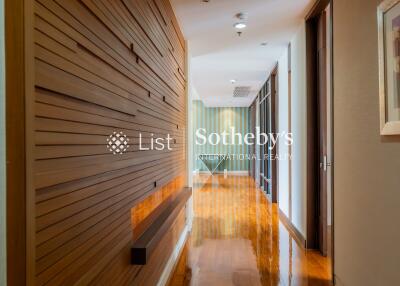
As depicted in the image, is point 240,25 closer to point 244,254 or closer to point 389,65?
point 389,65

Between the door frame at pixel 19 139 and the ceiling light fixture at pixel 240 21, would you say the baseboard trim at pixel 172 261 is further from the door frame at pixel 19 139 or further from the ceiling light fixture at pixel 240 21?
the ceiling light fixture at pixel 240 21

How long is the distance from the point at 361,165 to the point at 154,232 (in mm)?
1413

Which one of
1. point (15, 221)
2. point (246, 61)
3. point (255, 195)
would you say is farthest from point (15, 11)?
point (255, 195)

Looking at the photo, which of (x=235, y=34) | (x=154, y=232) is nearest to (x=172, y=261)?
(x=154, y=232)

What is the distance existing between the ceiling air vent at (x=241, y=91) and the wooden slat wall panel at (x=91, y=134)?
5.90 m

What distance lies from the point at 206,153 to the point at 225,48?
313 inches

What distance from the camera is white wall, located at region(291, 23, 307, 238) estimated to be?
11.8 ft

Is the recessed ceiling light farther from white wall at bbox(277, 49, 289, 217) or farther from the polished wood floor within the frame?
the polished wood floor

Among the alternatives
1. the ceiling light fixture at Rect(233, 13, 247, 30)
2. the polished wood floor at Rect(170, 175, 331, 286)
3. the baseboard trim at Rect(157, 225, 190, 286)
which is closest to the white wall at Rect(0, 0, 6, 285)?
the baseboard trim at Rect(157, 225, 190, 286)

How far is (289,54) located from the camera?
443cm

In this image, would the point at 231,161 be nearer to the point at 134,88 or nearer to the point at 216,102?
the point at 216,102

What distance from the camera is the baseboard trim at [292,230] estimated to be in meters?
3.68

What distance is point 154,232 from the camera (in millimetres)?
2039

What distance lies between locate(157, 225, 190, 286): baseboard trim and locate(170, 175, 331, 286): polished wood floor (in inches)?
2.1
